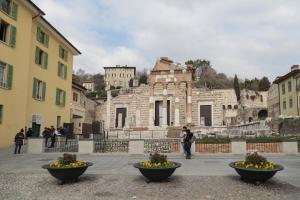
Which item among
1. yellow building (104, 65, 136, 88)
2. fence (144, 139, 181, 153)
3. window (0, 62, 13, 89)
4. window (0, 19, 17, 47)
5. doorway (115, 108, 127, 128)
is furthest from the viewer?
yellow building (104, 65, 136, 88)

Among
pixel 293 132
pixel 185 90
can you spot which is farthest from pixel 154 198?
pixel 185 90

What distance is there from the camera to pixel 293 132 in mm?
29047

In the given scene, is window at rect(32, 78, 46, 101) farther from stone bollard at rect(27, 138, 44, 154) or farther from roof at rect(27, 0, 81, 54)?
stone bollard at rect(27, 138, 44, 154)

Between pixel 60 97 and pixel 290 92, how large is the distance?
1286 inches

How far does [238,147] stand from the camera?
1630 centimetres

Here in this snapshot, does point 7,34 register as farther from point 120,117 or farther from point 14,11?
point 120,117

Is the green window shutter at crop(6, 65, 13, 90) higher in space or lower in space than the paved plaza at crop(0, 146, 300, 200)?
higher

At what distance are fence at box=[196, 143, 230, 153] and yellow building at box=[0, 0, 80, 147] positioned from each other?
44.8 ft

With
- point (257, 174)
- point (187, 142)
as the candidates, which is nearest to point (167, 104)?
point (187, 142)

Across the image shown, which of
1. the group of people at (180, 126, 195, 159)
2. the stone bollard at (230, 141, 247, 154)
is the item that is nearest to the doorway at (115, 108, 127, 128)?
the stone bollard at (230, 141, 247, 154)

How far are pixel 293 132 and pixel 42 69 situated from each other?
84.9 ft

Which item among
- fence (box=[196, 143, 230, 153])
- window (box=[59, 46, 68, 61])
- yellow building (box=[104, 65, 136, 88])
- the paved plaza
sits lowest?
the paved plaza

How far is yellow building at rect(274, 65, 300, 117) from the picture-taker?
128 feet

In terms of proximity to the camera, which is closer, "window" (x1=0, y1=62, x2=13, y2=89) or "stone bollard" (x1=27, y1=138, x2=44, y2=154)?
"stone bollard" (x1=27, y1=138, x2=44, y2=154)
